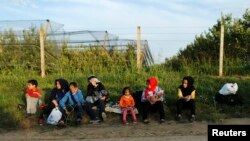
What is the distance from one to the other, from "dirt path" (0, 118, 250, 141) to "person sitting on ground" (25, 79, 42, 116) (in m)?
1.03

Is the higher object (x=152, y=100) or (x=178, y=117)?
(x=152, y=100)

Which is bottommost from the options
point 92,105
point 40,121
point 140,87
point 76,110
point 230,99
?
point 40,121

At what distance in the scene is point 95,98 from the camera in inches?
471

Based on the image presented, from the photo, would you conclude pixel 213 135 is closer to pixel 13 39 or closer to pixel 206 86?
pixel 206 86

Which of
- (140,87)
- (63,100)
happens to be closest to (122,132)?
(63,100)

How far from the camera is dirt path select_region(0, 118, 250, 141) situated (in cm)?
1001

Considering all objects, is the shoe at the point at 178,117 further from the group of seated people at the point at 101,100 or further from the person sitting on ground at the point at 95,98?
the person sitting on ground at the point at 95,98

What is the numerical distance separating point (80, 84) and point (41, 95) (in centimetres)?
154

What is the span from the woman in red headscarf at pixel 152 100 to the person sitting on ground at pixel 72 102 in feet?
5.01

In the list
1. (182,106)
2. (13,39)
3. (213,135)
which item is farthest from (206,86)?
(13,39)

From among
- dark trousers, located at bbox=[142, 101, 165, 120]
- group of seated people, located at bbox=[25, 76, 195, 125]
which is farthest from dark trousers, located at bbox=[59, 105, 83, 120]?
dark trousers, located at bbox=[142, 101, 165, 120]

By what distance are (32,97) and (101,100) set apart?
191cm

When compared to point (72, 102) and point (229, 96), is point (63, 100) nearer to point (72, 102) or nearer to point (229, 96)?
point (72, 102)

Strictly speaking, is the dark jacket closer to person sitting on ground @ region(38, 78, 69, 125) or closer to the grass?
person sitting on ground @ region(38, 78, 69, 125)
